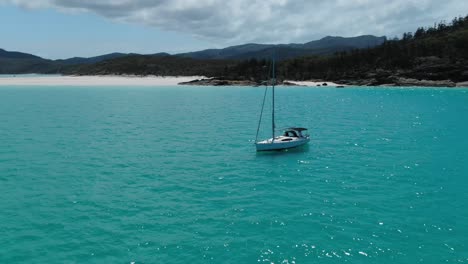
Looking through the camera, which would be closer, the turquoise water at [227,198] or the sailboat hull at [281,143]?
the turquoise water at [227,198]

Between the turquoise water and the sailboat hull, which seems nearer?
the turquoise water

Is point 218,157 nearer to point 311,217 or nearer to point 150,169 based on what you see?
point 150,169

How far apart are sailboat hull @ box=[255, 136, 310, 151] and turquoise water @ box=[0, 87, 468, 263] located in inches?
37.3

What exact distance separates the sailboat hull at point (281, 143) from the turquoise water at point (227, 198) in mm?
947

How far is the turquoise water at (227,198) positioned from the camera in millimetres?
20391

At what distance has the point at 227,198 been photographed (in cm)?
2853

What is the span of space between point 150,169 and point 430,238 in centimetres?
2444

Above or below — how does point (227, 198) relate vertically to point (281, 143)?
below

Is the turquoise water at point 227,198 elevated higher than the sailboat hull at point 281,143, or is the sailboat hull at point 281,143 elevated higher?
the sailboat hull at point 281,143

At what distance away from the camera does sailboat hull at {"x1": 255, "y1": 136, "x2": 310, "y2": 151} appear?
44.7m

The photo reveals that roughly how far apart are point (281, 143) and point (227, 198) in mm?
18962

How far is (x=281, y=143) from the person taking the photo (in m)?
46.1

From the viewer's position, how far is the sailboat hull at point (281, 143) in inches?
1759

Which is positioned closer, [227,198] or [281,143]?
[227,198]
